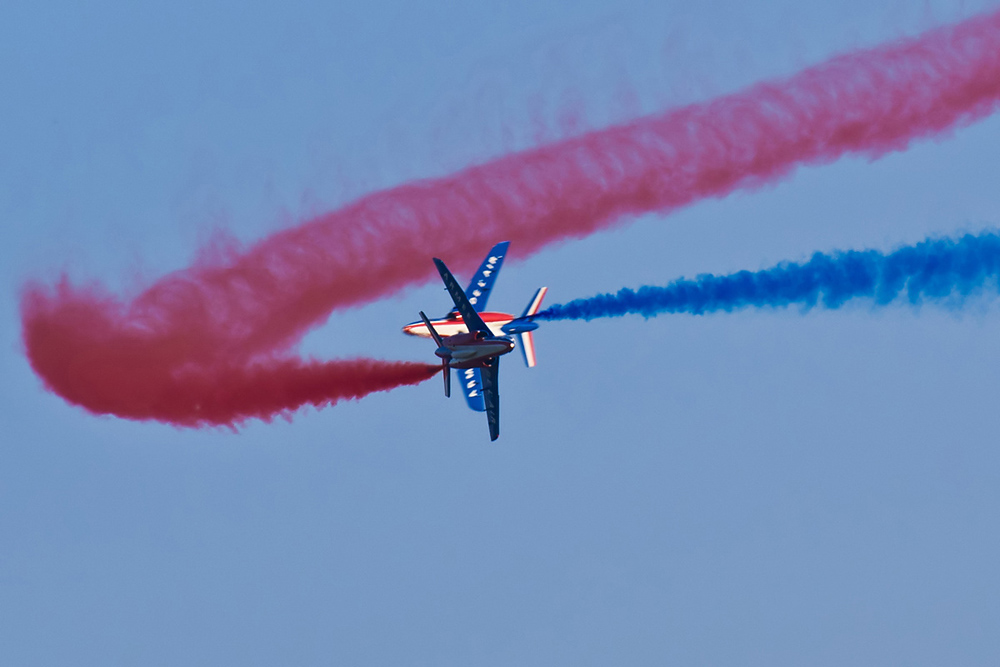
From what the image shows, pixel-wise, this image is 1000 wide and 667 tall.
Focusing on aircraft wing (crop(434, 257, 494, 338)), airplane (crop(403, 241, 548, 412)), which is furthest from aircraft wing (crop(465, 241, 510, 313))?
aircraft wing (crop(434, 257, 494, 338))

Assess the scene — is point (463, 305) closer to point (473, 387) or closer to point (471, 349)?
point (471, 349)

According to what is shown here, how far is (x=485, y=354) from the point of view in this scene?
137 ft

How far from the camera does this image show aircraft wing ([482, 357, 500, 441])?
44.4 m

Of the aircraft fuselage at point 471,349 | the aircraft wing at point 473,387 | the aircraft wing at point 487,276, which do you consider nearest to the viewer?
the aircraft fuselage at point 471,349

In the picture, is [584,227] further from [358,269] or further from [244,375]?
[244,375]

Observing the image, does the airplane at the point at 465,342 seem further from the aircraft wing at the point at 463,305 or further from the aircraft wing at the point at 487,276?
the aircraft wing at the point at 487,276

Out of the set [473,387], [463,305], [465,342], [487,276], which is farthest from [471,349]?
[487,276]

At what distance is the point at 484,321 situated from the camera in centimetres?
4359

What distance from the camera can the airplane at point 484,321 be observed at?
42.3 meters

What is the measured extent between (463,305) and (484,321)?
5.85 feet

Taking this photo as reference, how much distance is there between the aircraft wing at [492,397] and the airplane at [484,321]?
0.15 metres

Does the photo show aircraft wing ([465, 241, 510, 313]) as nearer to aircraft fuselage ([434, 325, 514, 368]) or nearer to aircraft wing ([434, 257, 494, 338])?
aircraft fuselage ([434, 325, 514, 368])

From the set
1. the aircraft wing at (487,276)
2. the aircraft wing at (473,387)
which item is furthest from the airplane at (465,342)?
the aircraft wing at (487,276)

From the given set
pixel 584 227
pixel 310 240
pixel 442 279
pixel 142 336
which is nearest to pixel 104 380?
pixel 142 336
